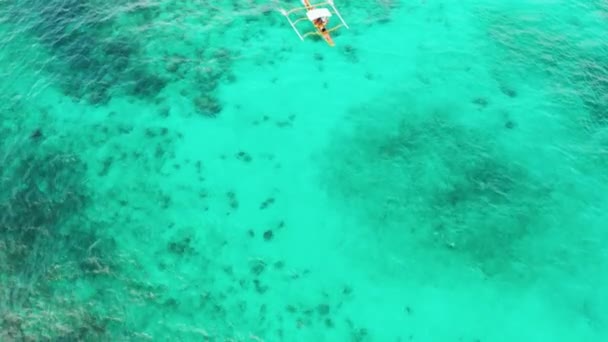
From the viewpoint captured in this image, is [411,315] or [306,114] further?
[306,114]

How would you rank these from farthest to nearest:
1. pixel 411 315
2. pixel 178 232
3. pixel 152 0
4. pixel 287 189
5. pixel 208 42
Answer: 1. pixel 152 0
2. pixel 208 42
3. pixel 287 189
4. pixel 178 232
5. pixel 411 315

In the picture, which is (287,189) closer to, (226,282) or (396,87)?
(226,282)

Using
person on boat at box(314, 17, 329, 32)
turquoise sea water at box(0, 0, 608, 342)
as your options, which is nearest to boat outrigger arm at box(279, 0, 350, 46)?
person on boat at box(314, 17, 329, 32)

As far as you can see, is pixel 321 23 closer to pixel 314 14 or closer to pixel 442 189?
pixel 314 14

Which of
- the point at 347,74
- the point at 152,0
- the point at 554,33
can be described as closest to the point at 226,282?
the point at 347,74

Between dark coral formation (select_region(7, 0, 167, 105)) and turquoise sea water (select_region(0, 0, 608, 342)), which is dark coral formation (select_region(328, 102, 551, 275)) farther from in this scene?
dark coral formation (select_region(7, 0, 167, 105))

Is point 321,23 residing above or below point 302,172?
above

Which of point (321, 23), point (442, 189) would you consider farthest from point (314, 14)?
point (442, 189)

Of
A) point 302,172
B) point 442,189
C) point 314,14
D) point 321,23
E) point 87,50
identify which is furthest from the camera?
point 321,23
